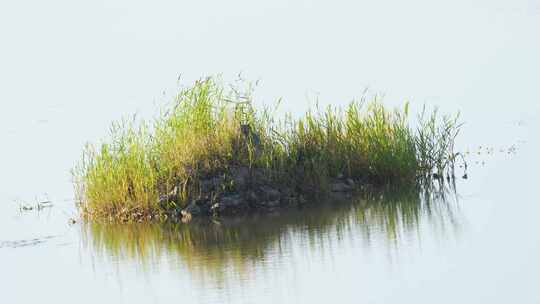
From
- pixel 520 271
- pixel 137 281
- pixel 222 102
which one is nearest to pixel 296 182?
pixel 222 102

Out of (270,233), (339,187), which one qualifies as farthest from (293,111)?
(270,233)

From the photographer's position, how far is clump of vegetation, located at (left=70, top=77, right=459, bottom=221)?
2325cm

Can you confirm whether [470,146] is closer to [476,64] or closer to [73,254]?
[73,254]

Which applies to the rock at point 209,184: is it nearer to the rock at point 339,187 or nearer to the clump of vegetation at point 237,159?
the clump of vegetation at point 237,159

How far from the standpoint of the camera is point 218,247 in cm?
2034

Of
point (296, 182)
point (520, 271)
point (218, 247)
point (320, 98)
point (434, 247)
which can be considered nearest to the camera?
point (520, 271)

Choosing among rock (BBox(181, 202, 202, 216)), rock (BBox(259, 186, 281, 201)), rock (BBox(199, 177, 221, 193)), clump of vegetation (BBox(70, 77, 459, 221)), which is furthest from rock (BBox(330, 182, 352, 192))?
rock (BBox(181, 202, 202, 216))

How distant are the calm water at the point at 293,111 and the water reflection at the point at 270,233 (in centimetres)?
5

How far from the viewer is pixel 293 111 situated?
33.9 m

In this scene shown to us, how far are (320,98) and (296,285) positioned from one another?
1969 cm

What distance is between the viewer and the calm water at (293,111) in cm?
1741

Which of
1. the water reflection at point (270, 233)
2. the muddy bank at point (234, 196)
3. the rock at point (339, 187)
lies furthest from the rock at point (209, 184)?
the rock at point (339, 187)

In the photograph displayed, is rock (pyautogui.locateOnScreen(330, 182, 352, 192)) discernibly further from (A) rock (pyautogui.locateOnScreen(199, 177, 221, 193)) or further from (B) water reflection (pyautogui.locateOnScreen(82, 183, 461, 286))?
(A) rock (pyautogui.locateOnScreen(199, 177, 221, 193))

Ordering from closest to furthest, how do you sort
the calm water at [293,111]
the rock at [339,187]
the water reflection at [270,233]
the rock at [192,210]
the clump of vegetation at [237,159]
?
the calm water at [293,111]
the water reflection at [270,233]
the rock at [192,210]
the clump of vegetation at [237,159]
the rock at [339,187]
